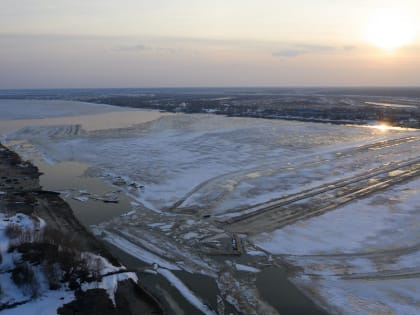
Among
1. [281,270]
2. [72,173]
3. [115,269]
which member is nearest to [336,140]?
[72,173]

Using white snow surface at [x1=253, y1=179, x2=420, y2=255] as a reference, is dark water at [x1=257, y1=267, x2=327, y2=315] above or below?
below

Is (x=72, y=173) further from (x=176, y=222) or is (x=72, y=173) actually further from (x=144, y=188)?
(x=176, y=222)

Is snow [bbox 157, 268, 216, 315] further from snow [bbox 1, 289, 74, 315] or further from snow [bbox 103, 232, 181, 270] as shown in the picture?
snow [bbox 1, 289, 74, 315]

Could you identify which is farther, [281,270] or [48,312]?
[281,270]

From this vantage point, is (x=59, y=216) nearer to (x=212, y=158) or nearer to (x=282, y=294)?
(x=282, y=294)

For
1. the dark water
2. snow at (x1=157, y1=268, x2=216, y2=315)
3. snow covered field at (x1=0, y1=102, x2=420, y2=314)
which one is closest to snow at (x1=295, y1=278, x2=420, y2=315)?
snow covered field at (x1=0, y1=102, x2=420, y2=314)

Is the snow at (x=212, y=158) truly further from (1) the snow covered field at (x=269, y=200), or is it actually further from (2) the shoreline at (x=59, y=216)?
(2) the shoreline at (x=59, y=216)
